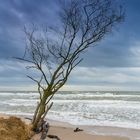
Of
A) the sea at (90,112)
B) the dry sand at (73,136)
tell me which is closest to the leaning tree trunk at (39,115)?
the dry sand at (73,136)

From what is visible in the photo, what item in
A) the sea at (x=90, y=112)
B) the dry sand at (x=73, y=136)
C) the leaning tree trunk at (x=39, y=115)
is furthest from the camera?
the sea at (x=90, y=112)

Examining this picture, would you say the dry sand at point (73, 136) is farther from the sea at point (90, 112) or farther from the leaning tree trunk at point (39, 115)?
the sea at point (90, 112)

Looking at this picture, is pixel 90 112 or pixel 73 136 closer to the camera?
pixel 73 136

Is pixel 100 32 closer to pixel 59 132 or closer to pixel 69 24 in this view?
pixel 69 24

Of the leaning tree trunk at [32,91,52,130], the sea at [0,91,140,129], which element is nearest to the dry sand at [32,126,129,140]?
the leaning tree trunk at [32,91,52,130]

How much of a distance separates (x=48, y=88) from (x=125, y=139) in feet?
12.1

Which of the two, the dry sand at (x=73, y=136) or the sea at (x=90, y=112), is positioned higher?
the sea at (x=90, y=112)

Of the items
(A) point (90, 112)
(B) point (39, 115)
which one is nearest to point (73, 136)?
(B) point (39, 115)

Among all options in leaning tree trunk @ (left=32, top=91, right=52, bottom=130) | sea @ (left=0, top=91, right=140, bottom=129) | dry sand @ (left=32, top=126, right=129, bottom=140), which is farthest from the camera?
sea @ (left=0, top=91, right=140, bottom=129)

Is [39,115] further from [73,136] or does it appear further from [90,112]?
[90,112]

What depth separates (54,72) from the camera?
15820 millimetres

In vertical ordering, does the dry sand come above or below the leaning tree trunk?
below

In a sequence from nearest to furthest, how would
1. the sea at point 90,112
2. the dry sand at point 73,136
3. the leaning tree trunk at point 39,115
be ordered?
the dry sand at point 73,136 → the leaning tree trunk at point 39,115 → the sea at point 90,112

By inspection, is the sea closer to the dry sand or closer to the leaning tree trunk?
the dry sand
